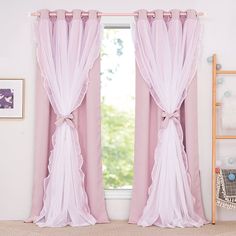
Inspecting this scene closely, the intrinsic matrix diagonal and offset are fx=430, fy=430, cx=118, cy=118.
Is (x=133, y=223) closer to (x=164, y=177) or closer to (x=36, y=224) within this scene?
(x=164, y=177)

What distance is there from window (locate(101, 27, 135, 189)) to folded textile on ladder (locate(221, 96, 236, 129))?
99 centimetres

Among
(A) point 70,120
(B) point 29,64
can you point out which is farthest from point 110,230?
(B) point 29,64

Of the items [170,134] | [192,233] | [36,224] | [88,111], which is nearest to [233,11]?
[170,134]

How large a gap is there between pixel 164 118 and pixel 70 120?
3.12 ft

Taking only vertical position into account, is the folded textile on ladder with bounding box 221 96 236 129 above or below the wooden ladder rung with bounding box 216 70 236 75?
below

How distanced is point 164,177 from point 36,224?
4.41ft

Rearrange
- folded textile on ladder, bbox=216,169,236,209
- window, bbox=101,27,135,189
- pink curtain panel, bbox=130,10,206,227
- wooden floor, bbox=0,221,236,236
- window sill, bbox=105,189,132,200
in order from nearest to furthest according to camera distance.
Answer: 1. wooden floor, bbox=0,221,236,236
2. folded textile on ladder, bbox=216,169,236,209
3. pink curtain panel, bbox=130,10,206,227
4. window sill, bbox=105,189,132,200
5. window, bbox=101,27,135,189

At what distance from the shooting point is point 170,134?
4.31 m

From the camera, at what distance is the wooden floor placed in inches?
154

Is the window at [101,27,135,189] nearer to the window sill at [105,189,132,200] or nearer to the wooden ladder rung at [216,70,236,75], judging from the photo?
the window sill at [105,189,132,200]

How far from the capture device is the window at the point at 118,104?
4.71 m

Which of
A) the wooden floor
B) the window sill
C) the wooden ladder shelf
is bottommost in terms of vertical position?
the wooden floor

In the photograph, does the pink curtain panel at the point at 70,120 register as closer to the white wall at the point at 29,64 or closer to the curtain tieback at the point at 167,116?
the white wall at the point at 29,64

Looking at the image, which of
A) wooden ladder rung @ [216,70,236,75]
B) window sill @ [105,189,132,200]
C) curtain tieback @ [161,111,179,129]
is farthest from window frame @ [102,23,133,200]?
wooden ladder rung @ [216,70,236,75]
